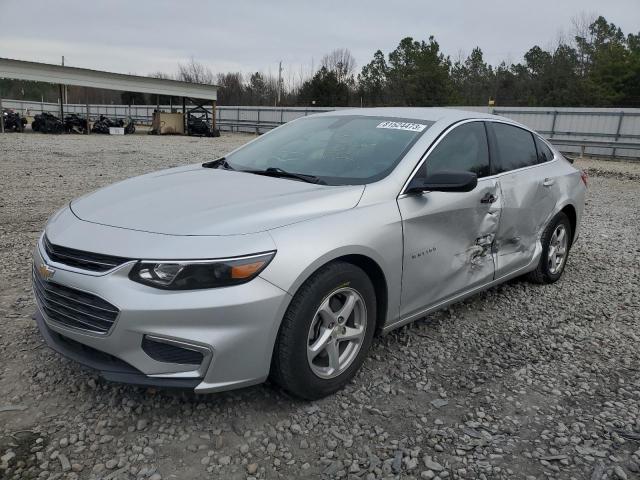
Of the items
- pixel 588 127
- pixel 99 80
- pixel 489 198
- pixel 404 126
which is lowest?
pixel 489 198

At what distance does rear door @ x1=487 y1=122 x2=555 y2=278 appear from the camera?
160 inches

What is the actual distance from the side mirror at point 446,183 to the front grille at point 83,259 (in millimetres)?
1730

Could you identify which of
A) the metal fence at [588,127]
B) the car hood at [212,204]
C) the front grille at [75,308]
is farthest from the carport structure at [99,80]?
the front grille at [75,308]

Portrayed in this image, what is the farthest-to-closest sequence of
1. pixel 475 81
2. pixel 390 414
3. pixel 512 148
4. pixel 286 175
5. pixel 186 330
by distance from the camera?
1. pixel 475 81
2. pixel 512 148
3. pixel 286 175
4. pixel 390 414
5. pixel 186 330

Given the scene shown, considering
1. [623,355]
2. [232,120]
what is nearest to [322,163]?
[623,355]

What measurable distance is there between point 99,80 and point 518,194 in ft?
106

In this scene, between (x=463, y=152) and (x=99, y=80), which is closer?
(x=463, y=152)

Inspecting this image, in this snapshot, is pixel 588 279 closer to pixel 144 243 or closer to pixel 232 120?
pixel 144 243

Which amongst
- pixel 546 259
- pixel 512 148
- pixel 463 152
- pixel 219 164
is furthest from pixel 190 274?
pixel 546 259

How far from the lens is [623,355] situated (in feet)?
12.0

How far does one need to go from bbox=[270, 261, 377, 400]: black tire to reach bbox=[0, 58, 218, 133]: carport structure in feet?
99.8

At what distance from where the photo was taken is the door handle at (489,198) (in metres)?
3.76

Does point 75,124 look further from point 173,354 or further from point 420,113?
point 173,354

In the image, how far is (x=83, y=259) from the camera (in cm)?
250
